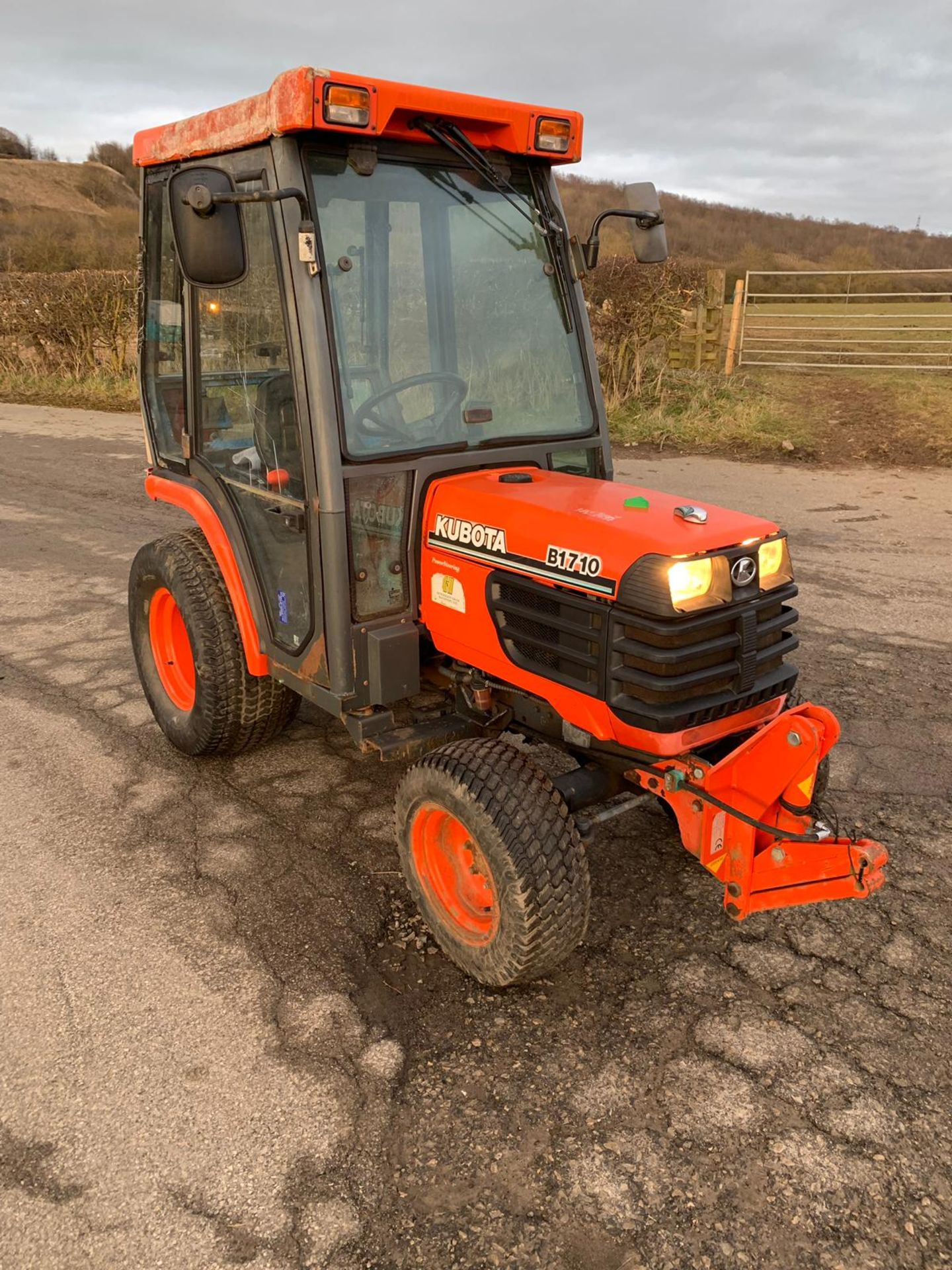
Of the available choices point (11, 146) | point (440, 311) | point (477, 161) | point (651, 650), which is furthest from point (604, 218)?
point (11, 146)

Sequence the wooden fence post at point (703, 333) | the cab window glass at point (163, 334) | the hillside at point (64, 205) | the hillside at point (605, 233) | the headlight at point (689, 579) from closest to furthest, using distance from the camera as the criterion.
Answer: the headlight at point (689, 579)
the cab window glass at point (163, 334)
the wooden fence post at point (703, 333)
the hillside at point (605, 233)
the hillside at point (64, 205)

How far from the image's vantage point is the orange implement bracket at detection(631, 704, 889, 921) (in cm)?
257

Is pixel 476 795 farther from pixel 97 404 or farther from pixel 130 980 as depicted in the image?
pixel 97 404

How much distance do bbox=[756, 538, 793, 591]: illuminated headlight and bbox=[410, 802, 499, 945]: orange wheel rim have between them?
1.16m

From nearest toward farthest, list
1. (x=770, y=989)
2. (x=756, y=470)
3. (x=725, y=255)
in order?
(x=770, y=989) → (x=756, y=470) → (x=725, y=255)

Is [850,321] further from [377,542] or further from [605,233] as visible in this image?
[377,542]

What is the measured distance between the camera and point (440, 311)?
314 centimetres

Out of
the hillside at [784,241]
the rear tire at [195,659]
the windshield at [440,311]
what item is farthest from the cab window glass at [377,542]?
the hillside at [784,241]

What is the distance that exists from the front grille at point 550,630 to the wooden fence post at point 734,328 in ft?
40.3

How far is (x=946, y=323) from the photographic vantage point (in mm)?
18484

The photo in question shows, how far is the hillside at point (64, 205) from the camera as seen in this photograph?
112 ft

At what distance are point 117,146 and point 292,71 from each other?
71425 millimetres

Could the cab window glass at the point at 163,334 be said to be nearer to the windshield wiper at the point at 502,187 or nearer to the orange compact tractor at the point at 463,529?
the orange compact tractor at the point at 463,529

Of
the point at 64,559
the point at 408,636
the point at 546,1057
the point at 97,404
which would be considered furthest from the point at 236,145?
the point at 97,404
